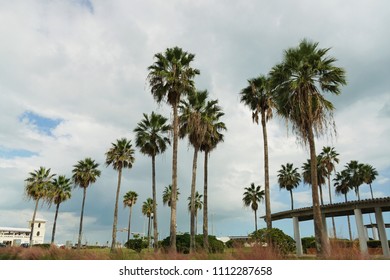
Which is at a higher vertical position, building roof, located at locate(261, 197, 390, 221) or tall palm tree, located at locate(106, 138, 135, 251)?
tall palm tree, located at locate(106, 138, 135, 251)

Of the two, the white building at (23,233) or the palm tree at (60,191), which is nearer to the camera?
the palm tree at (60,191)

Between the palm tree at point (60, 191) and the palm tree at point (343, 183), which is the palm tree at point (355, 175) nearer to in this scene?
the palm tree at point (343, 183)

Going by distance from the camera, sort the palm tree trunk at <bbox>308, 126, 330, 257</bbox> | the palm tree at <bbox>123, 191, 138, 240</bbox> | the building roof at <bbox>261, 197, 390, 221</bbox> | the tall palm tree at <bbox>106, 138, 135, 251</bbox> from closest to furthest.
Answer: the palm tree trunk at <bbox>308, 126, 330, 257</bbox>, the building roof at <bbox>261, 197, 390, 221</bbox>, the tall palm tree at <bbox>106, 138, 135, 251</bbox>, the palm tree at <bbox>123, 191, 138, 240</bbox>

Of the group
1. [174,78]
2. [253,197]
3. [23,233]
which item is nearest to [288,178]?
[253,197]

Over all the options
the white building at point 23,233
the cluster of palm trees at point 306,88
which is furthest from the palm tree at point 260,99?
the white building at point 23,233

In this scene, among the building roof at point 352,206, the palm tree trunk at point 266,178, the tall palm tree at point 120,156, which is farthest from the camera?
the tall palm tree at point 120,156

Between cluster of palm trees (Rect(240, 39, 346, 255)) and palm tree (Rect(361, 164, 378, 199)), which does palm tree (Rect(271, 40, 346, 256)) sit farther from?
palm tree (Rect(361, 164, 378, 199))

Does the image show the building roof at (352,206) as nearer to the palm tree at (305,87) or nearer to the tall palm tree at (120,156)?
the palm tree at (305,87)

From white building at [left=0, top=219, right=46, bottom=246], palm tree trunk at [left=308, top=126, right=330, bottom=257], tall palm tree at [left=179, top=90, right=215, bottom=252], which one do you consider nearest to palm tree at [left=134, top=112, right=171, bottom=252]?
tall palm tree at [left=179, top=90, right=215, bottom=252]

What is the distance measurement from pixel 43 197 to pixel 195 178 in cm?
3482

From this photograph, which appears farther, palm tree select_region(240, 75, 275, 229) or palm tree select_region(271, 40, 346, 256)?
palm tree select_region(240, 75, 275, 229)

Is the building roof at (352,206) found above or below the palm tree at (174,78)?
below

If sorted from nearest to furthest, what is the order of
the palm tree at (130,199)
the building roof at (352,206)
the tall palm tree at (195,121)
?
the building roof at (352,206) → the tall palm tree at (195,121) → the palm tree at (130,199)
